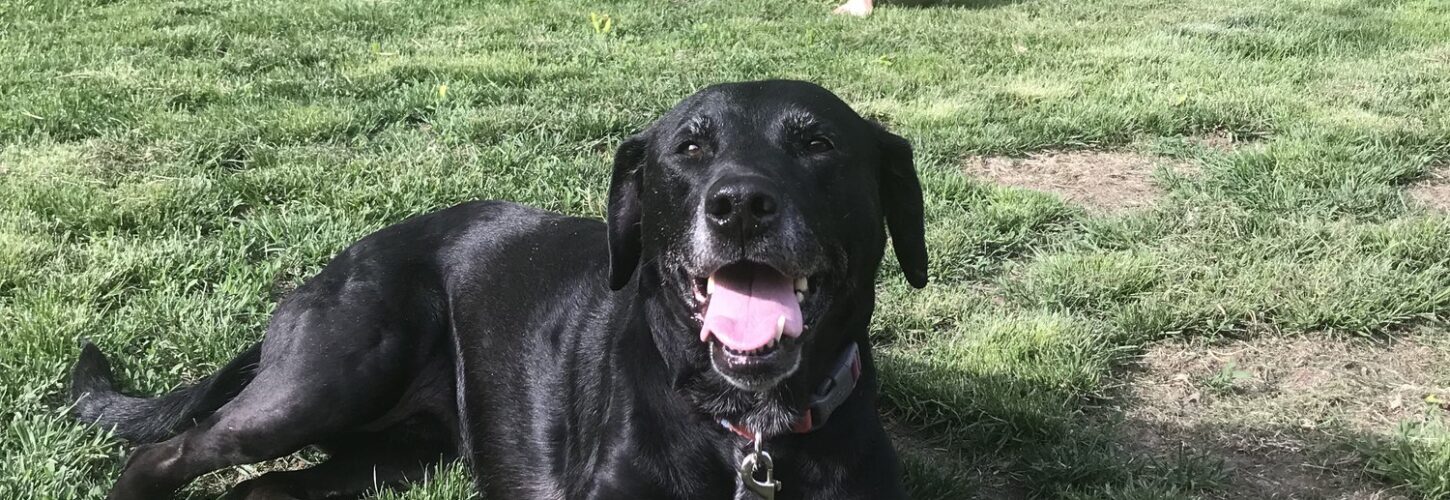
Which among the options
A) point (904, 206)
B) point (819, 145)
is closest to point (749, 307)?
point (819, 145)

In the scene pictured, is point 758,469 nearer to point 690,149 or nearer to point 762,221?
point 762,221

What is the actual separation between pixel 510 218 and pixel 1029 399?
5.96 feet

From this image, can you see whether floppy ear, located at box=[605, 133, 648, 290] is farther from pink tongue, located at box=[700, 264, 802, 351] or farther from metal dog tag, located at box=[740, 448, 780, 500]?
metal dog tag, located at box=[740, 448, 780, 500]

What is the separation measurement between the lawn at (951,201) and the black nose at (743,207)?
1197 mm

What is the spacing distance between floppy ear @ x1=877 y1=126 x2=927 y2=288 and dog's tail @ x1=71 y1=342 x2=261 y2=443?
2.02 meters

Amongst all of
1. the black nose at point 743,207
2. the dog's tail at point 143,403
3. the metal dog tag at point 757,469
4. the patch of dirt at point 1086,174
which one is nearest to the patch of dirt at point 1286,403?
the patch of dirt at point 1086,174

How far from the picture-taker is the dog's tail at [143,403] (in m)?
3.06

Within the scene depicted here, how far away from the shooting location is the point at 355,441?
10.7 feet

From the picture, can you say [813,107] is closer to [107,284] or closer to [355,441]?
[355,441]

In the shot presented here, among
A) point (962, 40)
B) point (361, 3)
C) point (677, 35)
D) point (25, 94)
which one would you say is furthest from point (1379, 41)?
point (25, 94)

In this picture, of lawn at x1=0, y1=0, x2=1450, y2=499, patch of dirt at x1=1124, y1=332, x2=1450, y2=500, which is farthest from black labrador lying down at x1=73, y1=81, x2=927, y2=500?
patch of dirt at x1=1124, y1=332, x2=1450, y2=500

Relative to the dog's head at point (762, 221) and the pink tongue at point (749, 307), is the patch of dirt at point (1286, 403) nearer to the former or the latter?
the dog's head at point (762, 221)

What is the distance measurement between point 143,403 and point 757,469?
6.32ft

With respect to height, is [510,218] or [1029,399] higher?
[510,218]
